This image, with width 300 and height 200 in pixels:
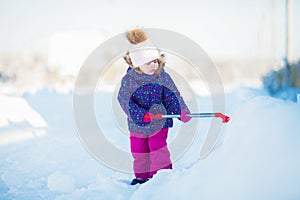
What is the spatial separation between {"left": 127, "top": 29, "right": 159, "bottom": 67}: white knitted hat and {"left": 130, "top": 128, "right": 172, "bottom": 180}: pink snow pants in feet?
2.13

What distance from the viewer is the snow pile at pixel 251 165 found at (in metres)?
2.00

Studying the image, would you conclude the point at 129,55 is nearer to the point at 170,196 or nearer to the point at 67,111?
the point at 170,196

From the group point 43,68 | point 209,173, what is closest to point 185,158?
point 209,173

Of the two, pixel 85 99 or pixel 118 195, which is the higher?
pixel 85 99

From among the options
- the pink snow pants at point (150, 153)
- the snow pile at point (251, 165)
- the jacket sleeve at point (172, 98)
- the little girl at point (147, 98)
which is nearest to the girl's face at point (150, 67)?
the little girl at point (147, 98)

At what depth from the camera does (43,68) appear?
28.7 metres

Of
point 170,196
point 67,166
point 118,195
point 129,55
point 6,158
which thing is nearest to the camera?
point 170,196

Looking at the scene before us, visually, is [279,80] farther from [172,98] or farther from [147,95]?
[147,95]

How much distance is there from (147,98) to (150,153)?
500mm

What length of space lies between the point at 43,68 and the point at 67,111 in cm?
2243

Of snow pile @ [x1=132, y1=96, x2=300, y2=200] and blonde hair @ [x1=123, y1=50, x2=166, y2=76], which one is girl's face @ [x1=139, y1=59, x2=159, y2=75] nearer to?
blonde hair @ [x1=123, y1=50, x2=166, y2=76]

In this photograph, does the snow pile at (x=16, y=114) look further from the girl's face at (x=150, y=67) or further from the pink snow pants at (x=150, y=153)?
the girl's face at (x=150, y=67)

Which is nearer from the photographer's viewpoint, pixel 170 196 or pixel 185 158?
pixel 170 196

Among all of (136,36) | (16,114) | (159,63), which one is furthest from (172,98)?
(16,114)
